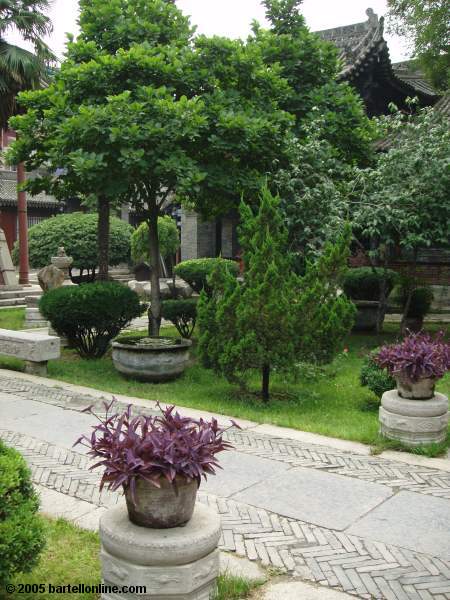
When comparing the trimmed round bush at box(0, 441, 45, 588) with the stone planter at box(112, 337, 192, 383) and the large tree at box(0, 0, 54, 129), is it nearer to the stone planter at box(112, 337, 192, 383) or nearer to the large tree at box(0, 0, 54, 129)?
the stone planter at box(112, 337, 192, 383)

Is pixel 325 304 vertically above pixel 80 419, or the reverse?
pixel 325 304

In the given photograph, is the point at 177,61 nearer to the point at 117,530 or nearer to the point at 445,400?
the point at 445,400

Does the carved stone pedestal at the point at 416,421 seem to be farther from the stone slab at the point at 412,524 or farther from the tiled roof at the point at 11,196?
the tiled roof at the point at 11,196

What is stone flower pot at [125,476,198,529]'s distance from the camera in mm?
3283

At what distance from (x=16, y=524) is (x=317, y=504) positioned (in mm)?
2525

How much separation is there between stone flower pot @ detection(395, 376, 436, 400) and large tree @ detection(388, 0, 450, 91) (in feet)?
41.6

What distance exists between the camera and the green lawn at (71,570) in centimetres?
365

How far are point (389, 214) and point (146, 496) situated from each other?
8.81 m

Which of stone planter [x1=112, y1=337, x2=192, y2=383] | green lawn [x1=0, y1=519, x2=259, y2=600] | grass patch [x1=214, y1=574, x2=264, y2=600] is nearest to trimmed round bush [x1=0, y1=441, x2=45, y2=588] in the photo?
green lawn [x1=0, y1=519, x2=259, y2=600]

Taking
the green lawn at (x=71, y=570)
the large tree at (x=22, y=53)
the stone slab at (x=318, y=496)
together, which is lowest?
the stone slab at (x=318, y=496)

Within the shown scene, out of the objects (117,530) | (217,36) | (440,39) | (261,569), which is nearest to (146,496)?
(117,530)

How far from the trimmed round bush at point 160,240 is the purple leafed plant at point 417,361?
Result: 15.6 metres

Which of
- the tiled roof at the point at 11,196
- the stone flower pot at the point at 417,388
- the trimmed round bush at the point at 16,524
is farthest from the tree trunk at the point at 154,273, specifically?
the tiled roof at the point at 11,196

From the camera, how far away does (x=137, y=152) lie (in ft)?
30.1
